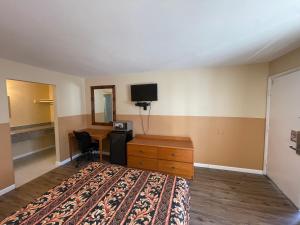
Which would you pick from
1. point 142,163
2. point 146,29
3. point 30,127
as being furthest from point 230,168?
point 30,127

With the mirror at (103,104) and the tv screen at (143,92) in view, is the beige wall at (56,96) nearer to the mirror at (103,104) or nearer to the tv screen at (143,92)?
the mirror at (103,104)

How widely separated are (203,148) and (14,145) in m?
4.79

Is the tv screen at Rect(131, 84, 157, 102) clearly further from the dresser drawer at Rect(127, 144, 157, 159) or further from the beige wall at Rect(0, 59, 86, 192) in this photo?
the beige wall at Rect(0, 59, 86, 192)

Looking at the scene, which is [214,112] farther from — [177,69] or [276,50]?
[276,50]

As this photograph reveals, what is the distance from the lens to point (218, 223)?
1.90 meters

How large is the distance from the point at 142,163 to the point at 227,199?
167 cm

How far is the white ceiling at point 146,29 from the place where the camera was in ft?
3.81

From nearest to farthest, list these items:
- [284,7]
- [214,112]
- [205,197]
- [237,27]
Answer: [284,7], [237,27], [205,197], [214,112]

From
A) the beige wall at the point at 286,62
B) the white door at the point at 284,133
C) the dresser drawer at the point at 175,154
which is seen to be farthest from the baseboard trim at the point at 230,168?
the beige wall at the point at 286,62

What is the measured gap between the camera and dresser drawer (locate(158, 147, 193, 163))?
2.91 metres

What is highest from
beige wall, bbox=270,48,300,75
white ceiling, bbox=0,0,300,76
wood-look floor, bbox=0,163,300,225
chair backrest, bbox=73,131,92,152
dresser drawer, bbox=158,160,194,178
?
white ceiling, bbox=0,0,300,76

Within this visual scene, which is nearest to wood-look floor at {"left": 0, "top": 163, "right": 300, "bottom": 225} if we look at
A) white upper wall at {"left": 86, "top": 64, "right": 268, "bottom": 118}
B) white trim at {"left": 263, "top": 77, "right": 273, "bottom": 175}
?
white trim at {"left": 263, "top": 77, "right": 273, "bottom": 175}

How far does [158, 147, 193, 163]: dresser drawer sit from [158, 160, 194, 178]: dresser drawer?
8 centimetres

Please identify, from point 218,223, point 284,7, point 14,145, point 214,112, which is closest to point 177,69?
point 214,112
